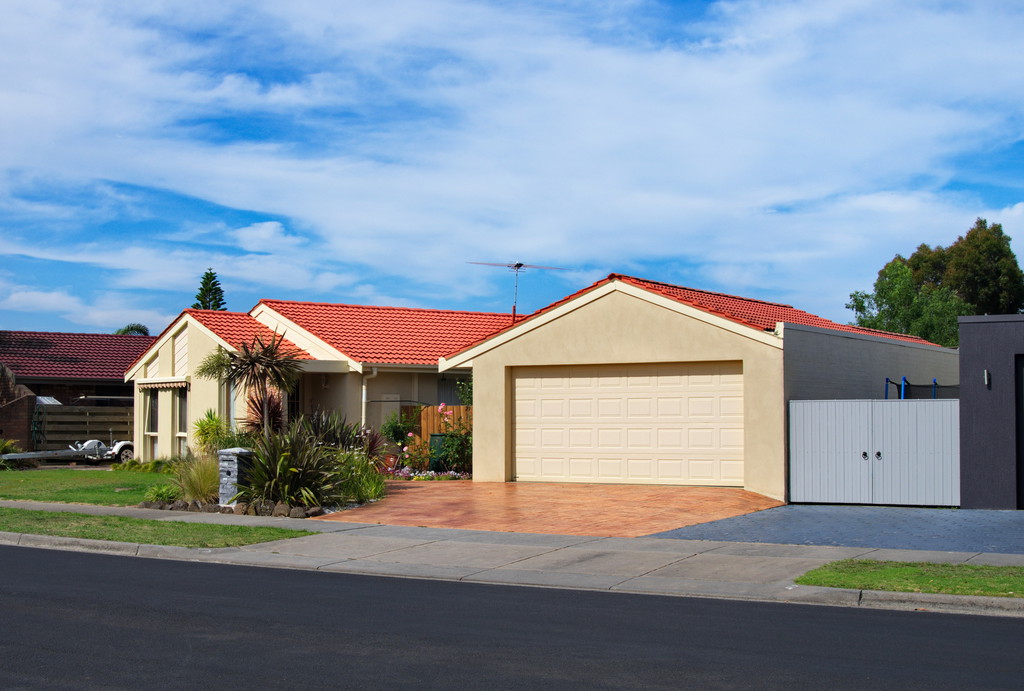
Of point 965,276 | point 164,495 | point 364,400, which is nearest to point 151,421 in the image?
point 364,400

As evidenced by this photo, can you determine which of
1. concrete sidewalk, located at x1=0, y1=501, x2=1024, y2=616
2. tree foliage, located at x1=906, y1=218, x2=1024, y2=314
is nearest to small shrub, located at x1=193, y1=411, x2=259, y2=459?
concrete sidewalk, located at x1=0, y1=501, x2=1024, y2=616

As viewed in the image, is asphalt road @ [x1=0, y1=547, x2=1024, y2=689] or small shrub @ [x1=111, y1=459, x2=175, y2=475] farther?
small shrub @ [x1=111, y1=459, x2=175, y2=475]

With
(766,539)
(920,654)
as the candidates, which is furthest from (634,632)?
(766,539)

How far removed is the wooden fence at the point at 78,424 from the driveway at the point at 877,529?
22952 mm

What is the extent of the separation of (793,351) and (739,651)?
1188 cm

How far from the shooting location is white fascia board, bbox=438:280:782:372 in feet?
64.3

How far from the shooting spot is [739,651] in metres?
8.27

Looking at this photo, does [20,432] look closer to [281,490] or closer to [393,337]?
[393,337]

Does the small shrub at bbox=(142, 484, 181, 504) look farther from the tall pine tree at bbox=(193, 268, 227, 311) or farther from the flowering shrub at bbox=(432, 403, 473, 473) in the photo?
the tall pine tree at bbox=(193, 268, 227, 311)

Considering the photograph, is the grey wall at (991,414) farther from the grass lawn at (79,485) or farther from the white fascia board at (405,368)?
the grass lawn at (79,485)

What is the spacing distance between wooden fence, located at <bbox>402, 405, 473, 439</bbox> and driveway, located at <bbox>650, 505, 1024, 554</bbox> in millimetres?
9247

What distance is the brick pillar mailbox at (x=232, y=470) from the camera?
722 inches

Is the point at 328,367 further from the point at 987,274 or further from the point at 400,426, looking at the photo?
the point at 987,274

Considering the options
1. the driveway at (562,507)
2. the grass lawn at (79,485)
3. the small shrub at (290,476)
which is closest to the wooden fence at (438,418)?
the driveway at (562,507)
